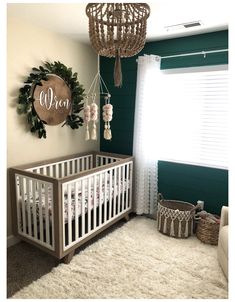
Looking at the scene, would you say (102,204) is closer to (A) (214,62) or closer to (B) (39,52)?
(B) (39,52)

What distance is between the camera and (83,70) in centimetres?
330

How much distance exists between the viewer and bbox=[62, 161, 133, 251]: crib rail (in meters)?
2.28

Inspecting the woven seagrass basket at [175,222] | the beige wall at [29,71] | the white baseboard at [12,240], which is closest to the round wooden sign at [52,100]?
the beige wall at [29,71]

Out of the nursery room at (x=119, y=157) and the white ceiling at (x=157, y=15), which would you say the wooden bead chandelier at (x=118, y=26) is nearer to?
the nursery room at (x=119, y=157)

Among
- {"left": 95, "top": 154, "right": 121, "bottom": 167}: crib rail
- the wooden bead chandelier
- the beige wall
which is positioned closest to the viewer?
the wooden bead chandelier

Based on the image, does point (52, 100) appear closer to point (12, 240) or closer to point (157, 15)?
point (157, 15)

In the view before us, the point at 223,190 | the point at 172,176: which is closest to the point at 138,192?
the point at 172,176

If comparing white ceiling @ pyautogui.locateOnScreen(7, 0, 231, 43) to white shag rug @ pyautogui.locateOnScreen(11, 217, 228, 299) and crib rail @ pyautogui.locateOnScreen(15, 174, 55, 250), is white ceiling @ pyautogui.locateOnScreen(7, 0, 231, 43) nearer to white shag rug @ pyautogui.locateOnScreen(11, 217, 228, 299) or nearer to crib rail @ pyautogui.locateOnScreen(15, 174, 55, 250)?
crib rail @ pyautogui.locateOnScreen(15, 174, 55, 250)

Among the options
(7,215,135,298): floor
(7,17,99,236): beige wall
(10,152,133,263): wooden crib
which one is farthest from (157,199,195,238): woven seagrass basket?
(7,17,99,236): beige wall

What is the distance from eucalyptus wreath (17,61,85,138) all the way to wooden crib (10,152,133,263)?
1.46 feet

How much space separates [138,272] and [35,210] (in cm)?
108

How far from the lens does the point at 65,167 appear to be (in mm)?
3117

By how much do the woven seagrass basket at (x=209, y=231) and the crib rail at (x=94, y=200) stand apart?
94 centimetres

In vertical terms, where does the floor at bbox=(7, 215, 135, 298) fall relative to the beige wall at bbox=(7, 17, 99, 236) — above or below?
below
